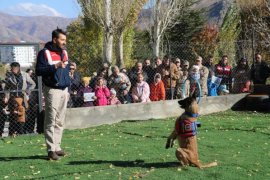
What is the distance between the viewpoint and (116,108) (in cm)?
1379

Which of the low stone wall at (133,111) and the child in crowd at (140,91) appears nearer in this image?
the low stone wall at (133,111)

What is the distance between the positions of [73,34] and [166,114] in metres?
26.4

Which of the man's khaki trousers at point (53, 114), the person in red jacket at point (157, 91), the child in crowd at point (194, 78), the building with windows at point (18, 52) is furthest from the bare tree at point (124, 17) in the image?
the man's khaki trousers at point (53, 114)

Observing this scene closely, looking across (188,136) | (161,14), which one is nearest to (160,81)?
(188,136)

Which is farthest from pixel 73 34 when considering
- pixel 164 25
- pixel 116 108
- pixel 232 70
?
pixel 116 108

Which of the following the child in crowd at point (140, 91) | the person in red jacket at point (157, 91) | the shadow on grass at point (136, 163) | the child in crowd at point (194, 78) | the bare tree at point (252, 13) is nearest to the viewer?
the shadow on grass at point (136, 163)

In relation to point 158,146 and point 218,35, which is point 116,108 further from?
point 218,35

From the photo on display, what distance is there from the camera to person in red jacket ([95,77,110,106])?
45.2ft

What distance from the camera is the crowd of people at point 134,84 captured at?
11.9 meters

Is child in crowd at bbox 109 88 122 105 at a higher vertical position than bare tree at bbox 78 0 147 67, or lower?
lower

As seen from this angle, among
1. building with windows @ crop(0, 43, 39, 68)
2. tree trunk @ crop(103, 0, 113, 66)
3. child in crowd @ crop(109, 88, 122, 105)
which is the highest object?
tree trunk @ crop(103, 0, 113, 66)

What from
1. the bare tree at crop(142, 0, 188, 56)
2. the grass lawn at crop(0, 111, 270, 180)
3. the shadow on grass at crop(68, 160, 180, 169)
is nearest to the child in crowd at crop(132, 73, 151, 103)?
the grass lawn at crop(0, 111, 270, 180)

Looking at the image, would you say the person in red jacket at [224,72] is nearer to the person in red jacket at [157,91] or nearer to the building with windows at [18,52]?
the person in red jacket at [157,91]

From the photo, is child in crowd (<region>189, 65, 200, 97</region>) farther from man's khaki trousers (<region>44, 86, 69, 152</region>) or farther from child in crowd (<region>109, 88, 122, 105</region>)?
man's khaki trousers (<region>44, 86, 69, 152</region>)
